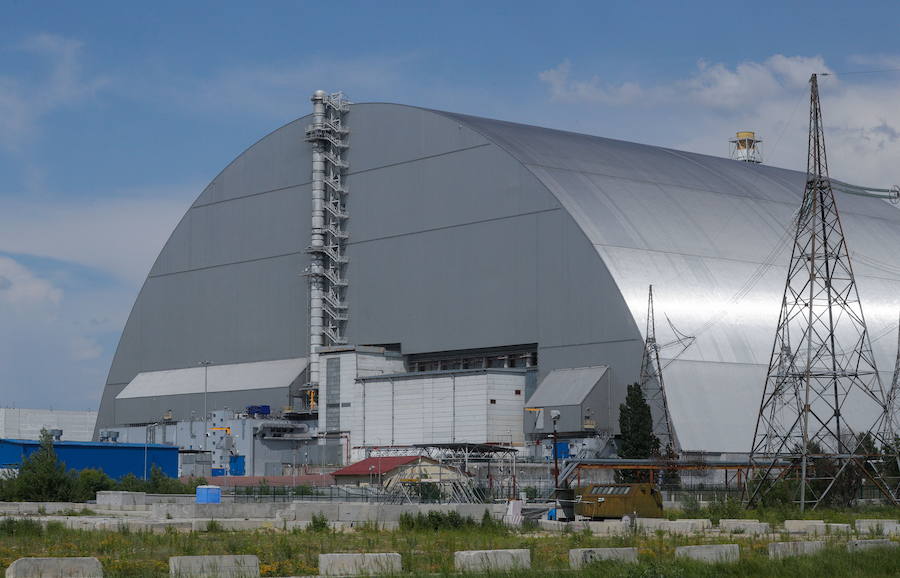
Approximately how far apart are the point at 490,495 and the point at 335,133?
3414 centimetres

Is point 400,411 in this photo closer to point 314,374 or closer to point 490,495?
point 314,374

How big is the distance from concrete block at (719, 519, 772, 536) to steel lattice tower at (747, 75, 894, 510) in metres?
11.0

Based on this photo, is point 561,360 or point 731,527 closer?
point 731,527

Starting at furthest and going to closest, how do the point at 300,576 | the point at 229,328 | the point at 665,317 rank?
the point at 229,328 < the point at 665,317 < the point at 300,576

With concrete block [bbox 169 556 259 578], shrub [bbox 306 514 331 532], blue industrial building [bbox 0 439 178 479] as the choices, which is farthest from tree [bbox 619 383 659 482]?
concrete block [bbox 169 556 259 578]

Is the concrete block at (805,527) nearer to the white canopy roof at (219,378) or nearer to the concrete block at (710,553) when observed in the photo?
the concrete block at (710,553)

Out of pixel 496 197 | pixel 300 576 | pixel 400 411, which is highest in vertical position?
pixel 496 197

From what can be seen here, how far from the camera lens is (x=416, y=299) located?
8488 cm

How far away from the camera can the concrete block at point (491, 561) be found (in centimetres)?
2662

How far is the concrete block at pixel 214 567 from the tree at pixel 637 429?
149 ft

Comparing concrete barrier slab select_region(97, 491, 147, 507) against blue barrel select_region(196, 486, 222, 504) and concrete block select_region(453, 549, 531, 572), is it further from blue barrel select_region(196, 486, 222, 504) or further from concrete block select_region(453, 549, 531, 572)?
concrete block select_region(453, 549, 531, 572)

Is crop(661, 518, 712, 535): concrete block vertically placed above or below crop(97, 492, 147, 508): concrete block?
below

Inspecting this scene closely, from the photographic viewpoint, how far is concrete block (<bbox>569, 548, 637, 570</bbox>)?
27.7m

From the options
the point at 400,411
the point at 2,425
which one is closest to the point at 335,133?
the point at 400,411
